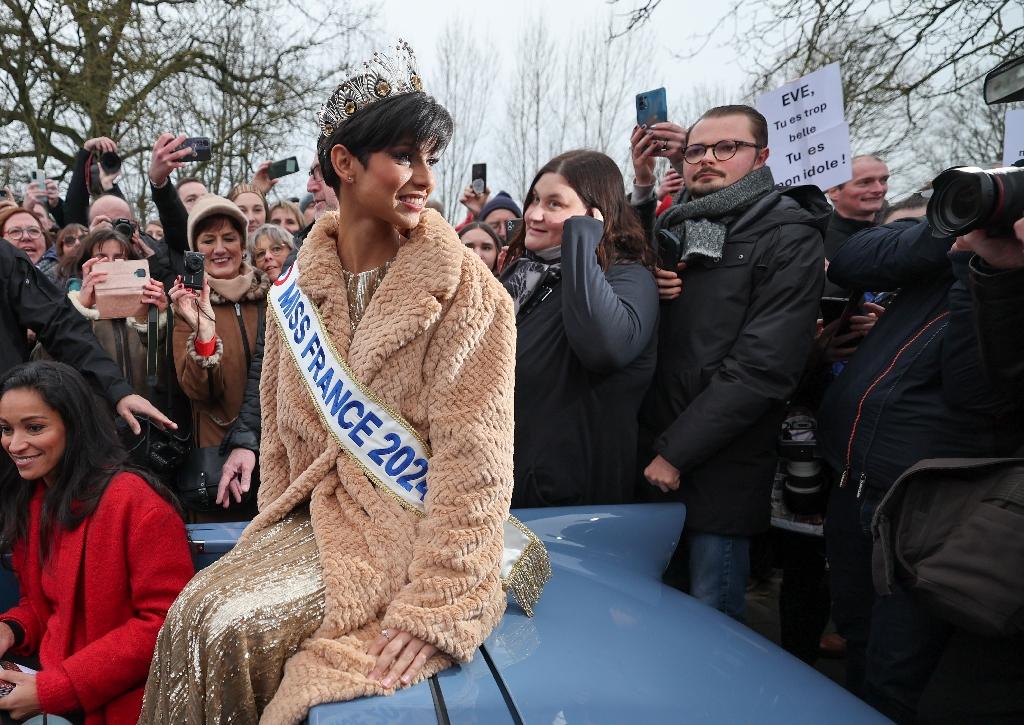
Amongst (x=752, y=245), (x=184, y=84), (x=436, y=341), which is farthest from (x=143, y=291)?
(x=184, y=84)

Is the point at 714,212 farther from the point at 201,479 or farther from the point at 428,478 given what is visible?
the point at 201,479

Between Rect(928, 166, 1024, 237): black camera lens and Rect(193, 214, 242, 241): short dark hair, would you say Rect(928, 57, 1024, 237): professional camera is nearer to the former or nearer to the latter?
Rect(928, 166, 1024, 237): black camera lens

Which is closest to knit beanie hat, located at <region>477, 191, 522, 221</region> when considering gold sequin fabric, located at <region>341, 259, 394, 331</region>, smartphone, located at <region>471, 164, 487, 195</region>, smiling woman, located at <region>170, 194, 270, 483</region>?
smartphone, located at <region>471, 164, 487, 195</region>

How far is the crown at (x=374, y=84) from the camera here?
1.75m

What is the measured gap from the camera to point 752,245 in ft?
8.77

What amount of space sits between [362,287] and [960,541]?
1.39 m

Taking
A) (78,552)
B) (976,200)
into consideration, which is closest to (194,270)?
(78,552)

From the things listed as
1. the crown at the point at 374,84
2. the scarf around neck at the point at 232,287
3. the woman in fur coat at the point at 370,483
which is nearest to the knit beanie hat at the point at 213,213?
the scarf around neck at the point at 232,287

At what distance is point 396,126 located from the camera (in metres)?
1.71

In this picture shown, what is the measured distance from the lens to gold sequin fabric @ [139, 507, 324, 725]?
142 cm

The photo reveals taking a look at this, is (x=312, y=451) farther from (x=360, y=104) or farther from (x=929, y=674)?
(x=929, y=674)

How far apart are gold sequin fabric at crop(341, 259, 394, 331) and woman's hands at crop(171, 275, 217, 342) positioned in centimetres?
153

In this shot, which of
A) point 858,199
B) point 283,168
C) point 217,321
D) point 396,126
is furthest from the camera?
point 283,168

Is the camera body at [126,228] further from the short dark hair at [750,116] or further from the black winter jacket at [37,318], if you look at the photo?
the short dark hair at [750,116]
